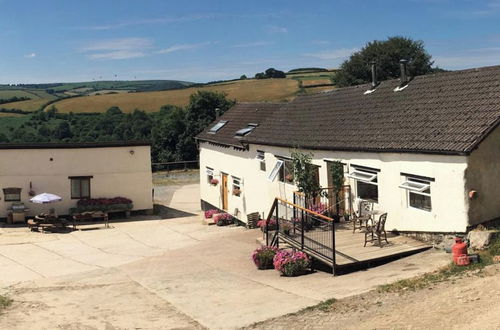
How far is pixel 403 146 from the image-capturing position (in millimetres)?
14945

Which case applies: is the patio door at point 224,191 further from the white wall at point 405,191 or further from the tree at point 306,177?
the tree at point 306,177

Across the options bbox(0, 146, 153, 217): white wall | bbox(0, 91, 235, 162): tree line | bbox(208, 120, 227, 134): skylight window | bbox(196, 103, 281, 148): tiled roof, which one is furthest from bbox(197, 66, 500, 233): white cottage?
bbox(0, 91, 235, 162): tree line

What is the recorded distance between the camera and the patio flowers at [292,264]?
45.1 ft

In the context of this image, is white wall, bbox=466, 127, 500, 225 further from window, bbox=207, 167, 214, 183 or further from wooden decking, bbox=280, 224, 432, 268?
window, bbox=207, 167, 214, 183

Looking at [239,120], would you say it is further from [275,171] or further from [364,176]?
[364,176]

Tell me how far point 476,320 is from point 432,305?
1.10 meters

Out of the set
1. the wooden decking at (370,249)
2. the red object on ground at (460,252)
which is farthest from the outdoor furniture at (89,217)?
the red object on ground at (460,252)

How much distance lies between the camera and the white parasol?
87.3 feet

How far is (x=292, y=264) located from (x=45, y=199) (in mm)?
17386

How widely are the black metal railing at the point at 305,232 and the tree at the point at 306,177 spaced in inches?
78.0

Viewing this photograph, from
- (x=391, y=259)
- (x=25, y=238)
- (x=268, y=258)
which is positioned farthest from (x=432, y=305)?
(x=25, y=238)

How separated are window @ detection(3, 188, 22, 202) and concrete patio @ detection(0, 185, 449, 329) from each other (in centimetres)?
635

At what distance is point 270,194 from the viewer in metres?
23.4

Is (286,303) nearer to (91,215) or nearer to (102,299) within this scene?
(102,299)
